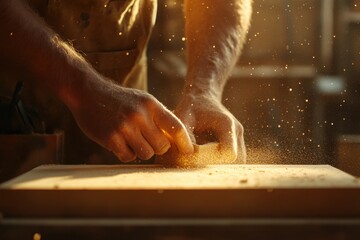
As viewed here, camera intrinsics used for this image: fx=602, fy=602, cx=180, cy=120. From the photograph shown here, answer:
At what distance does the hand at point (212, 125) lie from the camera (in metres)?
1.70

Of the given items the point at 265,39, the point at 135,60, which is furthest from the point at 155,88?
the point at 135,60

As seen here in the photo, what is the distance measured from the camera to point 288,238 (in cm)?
106

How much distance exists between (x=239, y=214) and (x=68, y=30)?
130 cm

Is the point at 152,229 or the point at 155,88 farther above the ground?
the point at 152,229

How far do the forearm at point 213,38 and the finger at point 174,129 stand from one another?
1.56ft

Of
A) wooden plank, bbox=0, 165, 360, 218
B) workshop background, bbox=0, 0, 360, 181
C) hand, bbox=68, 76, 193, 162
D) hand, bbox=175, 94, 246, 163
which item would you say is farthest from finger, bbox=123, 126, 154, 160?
workshop background, bbox=0, 0, 360, 181

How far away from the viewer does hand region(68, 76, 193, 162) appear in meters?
1.53

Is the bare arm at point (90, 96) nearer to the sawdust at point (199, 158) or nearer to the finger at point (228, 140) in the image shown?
the sawdust at point (199, 158)

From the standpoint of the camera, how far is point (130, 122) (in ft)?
5.07

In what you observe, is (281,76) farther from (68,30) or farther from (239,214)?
(239,214)

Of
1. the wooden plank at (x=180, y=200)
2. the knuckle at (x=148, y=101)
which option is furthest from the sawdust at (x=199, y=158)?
the wooden plank at (x=180, y=200)

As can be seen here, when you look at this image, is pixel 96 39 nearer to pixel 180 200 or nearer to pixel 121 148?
pixel 121 148

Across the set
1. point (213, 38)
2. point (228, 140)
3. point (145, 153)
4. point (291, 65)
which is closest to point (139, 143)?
point (145, 153)

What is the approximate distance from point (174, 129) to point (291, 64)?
308 centimetres
